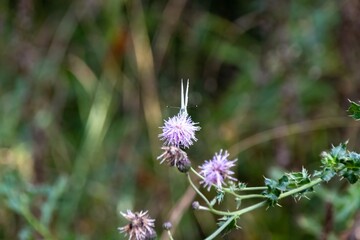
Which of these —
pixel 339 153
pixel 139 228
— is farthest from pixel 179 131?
pixel 339 153

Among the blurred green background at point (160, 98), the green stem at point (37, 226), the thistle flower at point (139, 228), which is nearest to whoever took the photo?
the thistle flower at point (139, 228)

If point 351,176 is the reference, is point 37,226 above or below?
above

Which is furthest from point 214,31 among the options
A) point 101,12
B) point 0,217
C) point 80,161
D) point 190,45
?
point 0,217

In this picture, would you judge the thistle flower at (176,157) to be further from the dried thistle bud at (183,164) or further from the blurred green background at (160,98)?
the blurred green background at (160,98)

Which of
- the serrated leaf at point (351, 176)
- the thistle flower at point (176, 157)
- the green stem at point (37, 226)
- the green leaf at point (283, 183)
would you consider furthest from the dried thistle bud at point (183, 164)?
the green stem at point (37, 226)

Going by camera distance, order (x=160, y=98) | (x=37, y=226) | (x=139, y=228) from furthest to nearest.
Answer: (x=160, y=98), (x=37, y=226), (x=139, y=228)

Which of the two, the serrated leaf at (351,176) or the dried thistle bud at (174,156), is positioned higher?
Answer: the dried thistle bud at (174,156)

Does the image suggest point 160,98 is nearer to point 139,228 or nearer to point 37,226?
point 37,226

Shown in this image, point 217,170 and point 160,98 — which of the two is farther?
point 160,98
